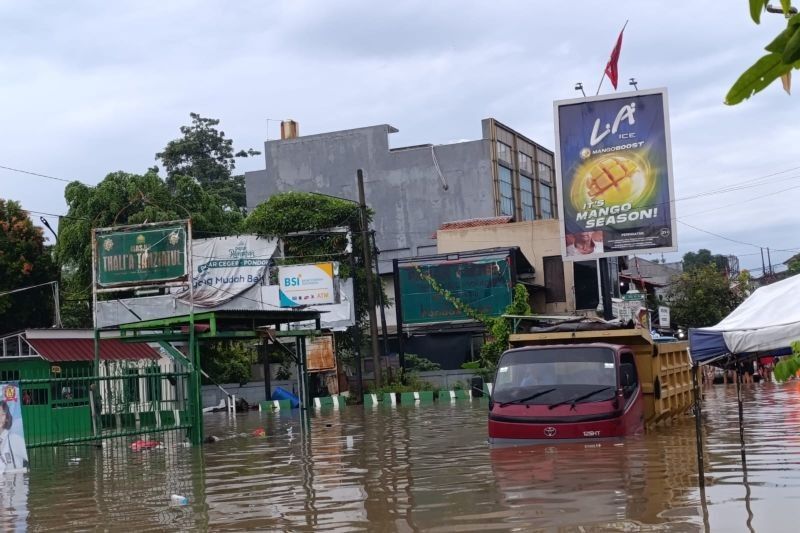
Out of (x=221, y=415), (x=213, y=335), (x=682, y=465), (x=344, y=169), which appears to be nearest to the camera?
(x=682, y=465)

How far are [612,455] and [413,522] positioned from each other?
5.05 meters

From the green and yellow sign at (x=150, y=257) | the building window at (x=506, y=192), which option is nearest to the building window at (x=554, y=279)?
the building window at (x=506, y=192)


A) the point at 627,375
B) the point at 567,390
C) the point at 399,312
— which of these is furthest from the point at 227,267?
the point at 567,390

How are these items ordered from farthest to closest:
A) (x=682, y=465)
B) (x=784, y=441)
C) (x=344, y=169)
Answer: (x=344, y=169), (x=784, y=441), (x=682, y=465)

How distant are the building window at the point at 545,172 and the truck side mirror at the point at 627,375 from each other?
5080 centimetres

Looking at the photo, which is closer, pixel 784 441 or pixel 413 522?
pixel 413 522

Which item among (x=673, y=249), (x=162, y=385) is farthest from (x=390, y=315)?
(x=162, y=385)

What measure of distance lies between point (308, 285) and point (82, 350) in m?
13.2

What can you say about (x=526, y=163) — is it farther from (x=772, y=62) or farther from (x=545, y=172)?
(x=772, y=62)

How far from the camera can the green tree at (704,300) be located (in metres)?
63.2

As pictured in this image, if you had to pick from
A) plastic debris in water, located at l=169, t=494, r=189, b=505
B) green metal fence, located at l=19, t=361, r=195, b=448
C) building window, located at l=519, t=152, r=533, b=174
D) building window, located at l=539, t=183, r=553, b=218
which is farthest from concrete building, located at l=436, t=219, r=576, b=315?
plastic debris in water, located at l=169, t=494, r=189, b=505

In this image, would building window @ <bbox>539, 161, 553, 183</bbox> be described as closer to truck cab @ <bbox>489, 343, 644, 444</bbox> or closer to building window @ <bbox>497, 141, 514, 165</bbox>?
building window @ <bbox>497, 141, 514, 165</bbox>

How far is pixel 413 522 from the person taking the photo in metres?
9.46

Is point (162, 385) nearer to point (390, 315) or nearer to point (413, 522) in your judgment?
point (413, 522)
